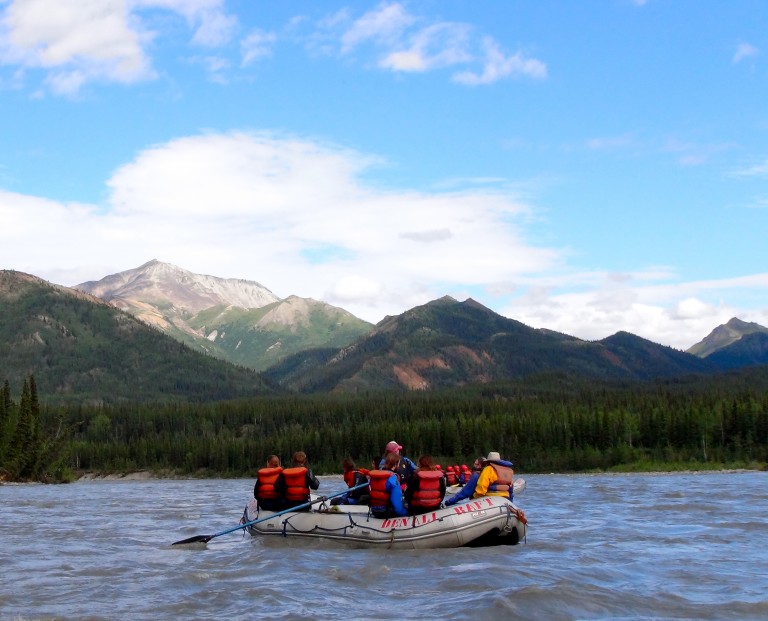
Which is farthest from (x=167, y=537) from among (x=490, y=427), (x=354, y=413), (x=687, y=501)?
(x=354, y=413)

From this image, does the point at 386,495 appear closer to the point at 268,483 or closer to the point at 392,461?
the point at 392,461

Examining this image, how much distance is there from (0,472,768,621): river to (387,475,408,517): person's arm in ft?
5.36

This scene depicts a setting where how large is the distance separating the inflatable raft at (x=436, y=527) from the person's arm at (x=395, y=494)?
1.72 ft

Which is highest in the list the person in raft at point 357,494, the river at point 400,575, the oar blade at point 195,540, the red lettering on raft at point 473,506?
the person in raft at point 357,494

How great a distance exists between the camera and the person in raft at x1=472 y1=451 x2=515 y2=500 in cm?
3303

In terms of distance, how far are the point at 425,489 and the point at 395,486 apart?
1.14m

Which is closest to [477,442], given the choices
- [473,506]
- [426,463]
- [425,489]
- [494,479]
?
[494,479]

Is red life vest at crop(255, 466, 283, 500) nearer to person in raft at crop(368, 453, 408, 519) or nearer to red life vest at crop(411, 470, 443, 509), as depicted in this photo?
person in raft at crop(368, 453, 408, 519)

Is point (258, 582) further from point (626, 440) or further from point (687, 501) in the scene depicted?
point (626, 440)

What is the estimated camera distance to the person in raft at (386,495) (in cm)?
3259

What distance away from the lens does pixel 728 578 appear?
25.4 meters

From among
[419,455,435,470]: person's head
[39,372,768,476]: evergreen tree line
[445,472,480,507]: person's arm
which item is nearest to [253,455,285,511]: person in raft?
[419,455,435,470]: person's head

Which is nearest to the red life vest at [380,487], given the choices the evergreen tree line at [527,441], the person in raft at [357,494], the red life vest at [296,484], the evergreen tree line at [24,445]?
the person in raft at [357,494]

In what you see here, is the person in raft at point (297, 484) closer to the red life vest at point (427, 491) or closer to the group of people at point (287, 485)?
the group of people at point (287, 485)
